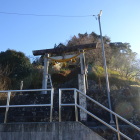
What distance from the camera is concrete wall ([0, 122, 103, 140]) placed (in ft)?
17.6

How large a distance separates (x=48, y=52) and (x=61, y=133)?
663 cm

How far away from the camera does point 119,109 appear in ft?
36.0

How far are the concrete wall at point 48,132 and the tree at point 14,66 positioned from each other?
8.96 metres

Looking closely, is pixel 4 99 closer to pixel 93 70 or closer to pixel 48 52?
pixel 48 52

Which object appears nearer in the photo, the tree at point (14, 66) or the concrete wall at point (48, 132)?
the concrete wall at point (48, 132)

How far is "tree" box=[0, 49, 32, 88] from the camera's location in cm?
1418

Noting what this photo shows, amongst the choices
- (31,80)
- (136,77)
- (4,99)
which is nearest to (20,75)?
(31,80)

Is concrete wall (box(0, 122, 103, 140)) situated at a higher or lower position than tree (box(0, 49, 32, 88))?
lower

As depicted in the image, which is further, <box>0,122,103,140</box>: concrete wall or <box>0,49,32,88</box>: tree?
<box>0,49,32,88</box>: tree

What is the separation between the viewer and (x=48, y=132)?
17.9 feet

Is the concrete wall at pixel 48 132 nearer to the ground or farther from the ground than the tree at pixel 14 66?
nearer to the ground

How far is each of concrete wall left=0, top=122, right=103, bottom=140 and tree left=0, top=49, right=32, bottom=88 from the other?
8.96 m

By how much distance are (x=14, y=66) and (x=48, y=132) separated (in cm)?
1000

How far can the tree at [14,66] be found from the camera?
14.2 m
